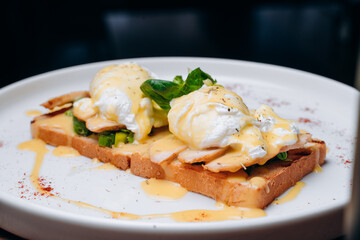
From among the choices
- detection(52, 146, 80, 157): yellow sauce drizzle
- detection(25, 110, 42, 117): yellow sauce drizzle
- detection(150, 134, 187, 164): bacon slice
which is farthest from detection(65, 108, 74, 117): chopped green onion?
detection(150, 134, 187, 164): bacon slice

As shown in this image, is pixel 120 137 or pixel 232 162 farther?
pixel 120 137

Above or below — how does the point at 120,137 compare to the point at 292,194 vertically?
above

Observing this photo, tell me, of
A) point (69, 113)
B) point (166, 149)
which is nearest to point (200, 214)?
point (166, 149)

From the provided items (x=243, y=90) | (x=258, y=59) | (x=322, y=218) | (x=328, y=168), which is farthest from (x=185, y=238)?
(x=258, y=59)

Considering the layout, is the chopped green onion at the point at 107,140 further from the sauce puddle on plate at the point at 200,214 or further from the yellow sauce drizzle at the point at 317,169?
the yellow sauce drizzle at the point at 317,169

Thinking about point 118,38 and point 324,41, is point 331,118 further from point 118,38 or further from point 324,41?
point 118,38

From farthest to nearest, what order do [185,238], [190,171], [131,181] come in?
[131,181]
[190,171]
[185,238]

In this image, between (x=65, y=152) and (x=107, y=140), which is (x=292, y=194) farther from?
(x=65, y=152)
